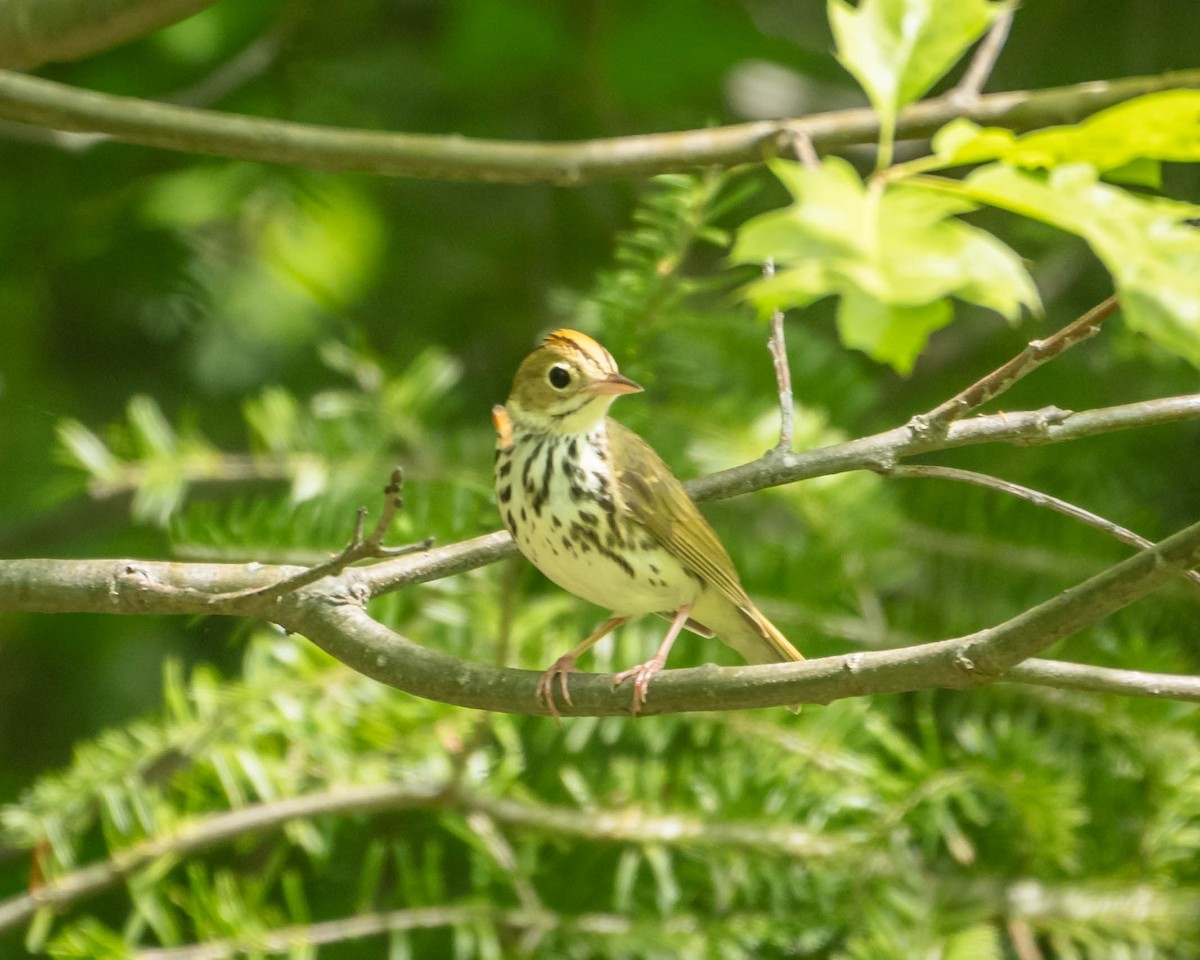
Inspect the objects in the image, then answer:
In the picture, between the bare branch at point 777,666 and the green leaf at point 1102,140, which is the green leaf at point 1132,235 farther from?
the bare branch at point 777,666

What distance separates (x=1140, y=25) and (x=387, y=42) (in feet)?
5.17

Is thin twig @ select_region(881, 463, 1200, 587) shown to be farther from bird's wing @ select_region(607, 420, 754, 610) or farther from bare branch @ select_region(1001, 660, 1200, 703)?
bird's wing @ select_region(607, 420, 754, 610)

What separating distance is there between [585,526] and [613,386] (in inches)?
6.8

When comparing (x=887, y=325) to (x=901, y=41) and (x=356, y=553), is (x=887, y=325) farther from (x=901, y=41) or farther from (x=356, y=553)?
(x=356, y=553)

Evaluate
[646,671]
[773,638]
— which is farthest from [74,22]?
[773,638]

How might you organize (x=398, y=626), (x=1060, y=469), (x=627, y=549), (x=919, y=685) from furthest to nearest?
(x=1060, y=469) → (x=398, y=626) → (x=627, y=549) → (x=919, y=685)

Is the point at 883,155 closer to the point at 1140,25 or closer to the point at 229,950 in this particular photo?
the point at 229,950

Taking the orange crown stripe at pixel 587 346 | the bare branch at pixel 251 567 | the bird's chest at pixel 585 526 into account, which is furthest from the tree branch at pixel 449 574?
the orange crown stripe at pixel 587 346

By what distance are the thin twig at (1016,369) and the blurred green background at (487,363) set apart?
0.37 m

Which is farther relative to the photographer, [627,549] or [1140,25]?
[1140,25]

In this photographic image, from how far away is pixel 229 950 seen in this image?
1710 mm

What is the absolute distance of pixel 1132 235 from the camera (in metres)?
0.67

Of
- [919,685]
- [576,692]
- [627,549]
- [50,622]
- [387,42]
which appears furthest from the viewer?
[387,42]

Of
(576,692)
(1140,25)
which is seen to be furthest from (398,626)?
(1140,25)
